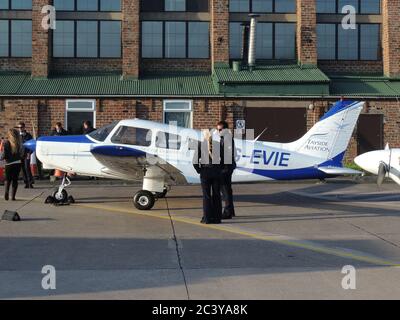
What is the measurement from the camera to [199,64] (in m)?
26.2

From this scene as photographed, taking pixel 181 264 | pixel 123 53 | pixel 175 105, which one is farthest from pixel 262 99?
pixel 181 264

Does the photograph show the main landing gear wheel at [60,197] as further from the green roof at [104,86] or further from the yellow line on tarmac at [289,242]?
the green roof at [104,86]

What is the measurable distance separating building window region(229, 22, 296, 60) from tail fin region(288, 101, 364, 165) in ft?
38.6

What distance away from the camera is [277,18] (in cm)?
2612

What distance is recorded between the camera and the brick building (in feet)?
78.6

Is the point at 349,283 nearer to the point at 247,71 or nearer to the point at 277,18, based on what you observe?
the point at 247,71

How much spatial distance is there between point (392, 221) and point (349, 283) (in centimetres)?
569

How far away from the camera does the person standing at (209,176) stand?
11875 millimetres

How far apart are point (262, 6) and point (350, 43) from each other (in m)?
4.19

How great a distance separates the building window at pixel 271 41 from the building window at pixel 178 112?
365cm

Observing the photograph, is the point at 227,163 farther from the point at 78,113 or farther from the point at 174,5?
the point at 174,5

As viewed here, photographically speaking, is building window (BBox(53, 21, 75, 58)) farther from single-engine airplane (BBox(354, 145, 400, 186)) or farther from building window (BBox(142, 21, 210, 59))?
single-engine airplane (BBox(354, 145, 400, 186))

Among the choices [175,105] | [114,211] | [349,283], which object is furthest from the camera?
[175,105]

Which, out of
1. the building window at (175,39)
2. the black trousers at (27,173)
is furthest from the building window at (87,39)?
the black trousers at (27,173)
